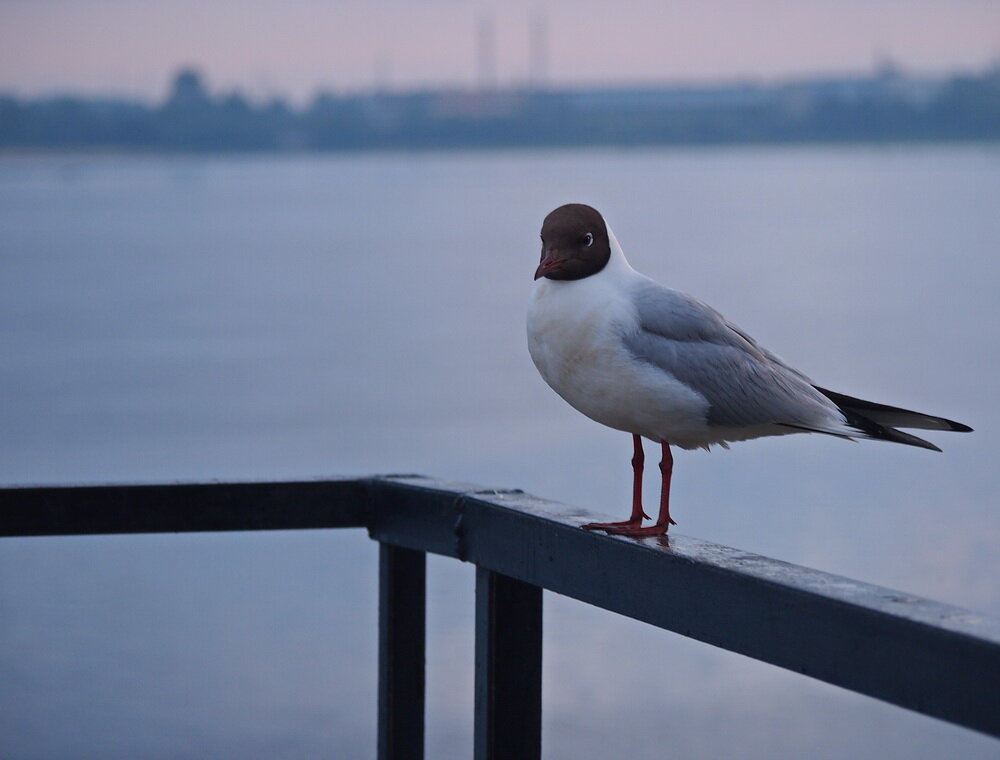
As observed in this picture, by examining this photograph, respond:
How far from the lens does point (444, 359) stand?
18.5m

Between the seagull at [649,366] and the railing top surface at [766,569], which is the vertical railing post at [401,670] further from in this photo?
the seagull at [649,366]

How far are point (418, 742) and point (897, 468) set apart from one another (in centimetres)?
952

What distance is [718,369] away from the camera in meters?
2.44

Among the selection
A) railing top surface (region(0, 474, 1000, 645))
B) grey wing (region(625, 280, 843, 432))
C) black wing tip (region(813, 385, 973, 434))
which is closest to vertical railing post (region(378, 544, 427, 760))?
railing top surface (region(0, 474, 1000, 645))

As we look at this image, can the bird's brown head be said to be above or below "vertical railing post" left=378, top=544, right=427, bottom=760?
above

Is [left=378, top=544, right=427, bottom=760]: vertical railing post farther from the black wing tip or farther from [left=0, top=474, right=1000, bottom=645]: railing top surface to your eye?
the black wing tip

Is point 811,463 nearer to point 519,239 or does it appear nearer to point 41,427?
point 41,427

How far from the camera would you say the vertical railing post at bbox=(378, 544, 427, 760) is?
2.58m

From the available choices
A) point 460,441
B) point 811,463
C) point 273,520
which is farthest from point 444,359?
point 273,520

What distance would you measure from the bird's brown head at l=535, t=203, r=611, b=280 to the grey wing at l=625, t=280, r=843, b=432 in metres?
0.10

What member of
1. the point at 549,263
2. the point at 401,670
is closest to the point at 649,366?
the point at 549,263

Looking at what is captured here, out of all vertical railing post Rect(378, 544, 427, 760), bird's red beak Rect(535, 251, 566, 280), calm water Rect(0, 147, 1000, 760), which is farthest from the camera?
calm water Rect(0, 147, 1000, 760)

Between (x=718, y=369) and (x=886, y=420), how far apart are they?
0.94 feet

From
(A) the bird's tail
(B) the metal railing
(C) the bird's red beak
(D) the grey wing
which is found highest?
(C) the bird's red beak
